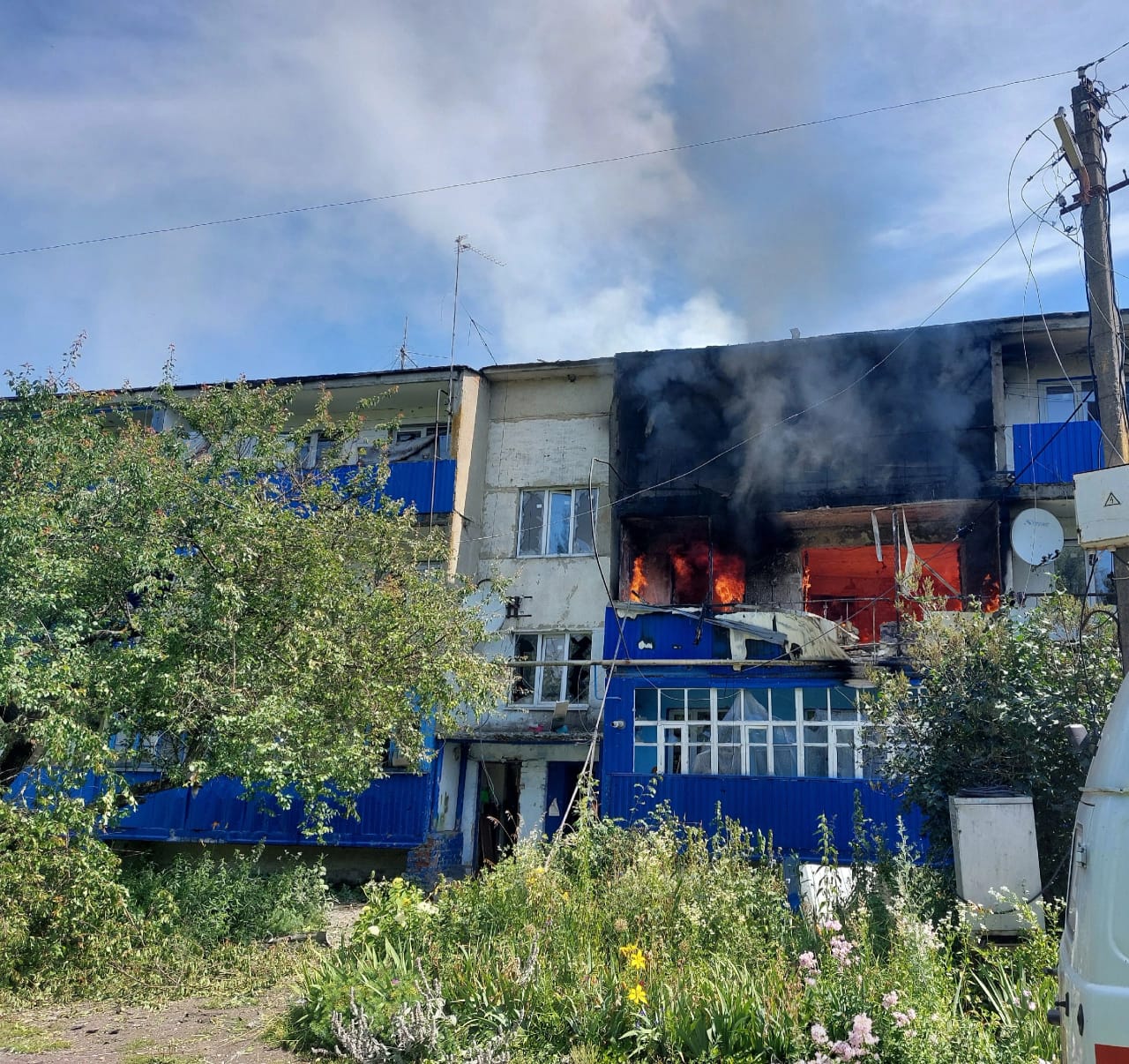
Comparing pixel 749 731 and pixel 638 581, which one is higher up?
pixel 638 581

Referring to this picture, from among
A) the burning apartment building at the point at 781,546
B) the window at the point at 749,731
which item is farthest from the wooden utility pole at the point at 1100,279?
the window at the point at 749,731

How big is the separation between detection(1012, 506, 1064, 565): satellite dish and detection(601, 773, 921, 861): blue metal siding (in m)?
5.17

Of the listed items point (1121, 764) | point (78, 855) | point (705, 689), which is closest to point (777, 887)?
point (1121, 764)

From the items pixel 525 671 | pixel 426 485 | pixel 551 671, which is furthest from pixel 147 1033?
pixel 426 485

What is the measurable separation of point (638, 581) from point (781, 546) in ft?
11.2

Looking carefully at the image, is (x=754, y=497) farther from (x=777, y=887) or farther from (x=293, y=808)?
(x=777, y=887)

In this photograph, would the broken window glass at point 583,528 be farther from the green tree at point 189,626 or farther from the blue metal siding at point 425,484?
the green tree at point 189,626

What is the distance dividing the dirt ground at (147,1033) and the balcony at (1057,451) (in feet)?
51.6

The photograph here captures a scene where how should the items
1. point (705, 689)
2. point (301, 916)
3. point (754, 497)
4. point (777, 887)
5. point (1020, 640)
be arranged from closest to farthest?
point (777, 887)
point (1020, 640)
point (301, 916)
point (705, 689)
point (754, 497)

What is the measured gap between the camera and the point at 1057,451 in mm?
17359

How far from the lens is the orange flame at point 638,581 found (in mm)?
20562

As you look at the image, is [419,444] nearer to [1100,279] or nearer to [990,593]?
[990,593]

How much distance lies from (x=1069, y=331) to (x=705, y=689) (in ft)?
34.5

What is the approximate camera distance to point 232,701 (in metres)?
9.98
